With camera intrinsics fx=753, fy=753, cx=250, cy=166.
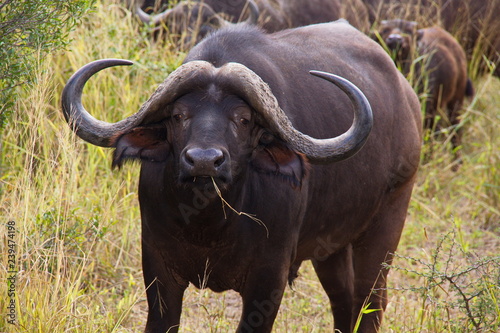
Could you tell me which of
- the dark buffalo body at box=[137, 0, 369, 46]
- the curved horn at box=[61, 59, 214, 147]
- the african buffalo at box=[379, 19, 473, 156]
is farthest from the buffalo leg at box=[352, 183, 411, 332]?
the dark buffalo body at box=[137, 0, 369, 46]

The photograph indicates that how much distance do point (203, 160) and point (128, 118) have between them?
64cm

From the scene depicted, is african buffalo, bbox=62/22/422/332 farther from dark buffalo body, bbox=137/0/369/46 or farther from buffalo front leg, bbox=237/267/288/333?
dark buffalo body, bbox=137/0/369/46

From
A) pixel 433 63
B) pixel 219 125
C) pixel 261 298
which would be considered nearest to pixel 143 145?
pixel 219 125

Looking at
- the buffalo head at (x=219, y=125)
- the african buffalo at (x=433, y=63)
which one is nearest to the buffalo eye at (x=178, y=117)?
the buffalo head at (x=219, y=125)

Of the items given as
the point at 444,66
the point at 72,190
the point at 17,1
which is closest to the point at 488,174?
the point at 444,66

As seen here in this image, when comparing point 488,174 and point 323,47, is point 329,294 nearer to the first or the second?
point 323,47

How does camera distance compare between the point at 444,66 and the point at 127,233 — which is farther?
the point at 444,66

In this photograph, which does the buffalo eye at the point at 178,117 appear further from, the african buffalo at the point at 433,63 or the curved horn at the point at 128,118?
the african buffalo at the point at 433,63

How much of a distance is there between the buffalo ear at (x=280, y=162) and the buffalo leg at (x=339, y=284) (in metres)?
1.47

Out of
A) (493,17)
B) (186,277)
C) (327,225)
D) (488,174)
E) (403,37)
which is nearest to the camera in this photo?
(186,277)

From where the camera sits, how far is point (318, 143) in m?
3.54

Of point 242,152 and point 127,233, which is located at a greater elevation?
point 242,152

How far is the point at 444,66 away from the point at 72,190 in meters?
5.02

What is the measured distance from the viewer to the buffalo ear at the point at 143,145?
11.9 feet
